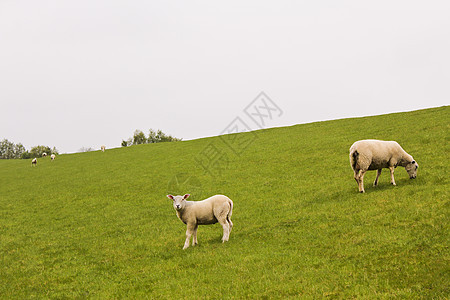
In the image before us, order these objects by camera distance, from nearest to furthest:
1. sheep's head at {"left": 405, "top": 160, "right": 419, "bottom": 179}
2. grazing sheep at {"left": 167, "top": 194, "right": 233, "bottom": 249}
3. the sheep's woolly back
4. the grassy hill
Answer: the grassy hill
grazing sheep at {"left": 167, "top": 194, "right": 233, "bottom": 249}
the sheep's woolly back
sheep's head at {"left": 405, "top": 160, "right": 419, "bottom": 179}

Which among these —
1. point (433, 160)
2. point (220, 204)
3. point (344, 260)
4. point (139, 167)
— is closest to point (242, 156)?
point (139, 167)

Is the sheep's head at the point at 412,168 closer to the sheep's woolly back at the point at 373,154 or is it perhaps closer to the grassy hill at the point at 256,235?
the grassy hill at the point at 256,235

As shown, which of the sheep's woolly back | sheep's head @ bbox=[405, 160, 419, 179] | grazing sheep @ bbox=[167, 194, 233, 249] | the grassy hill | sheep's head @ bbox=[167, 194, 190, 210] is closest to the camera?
the grassy hill

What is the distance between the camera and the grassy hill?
938 cm

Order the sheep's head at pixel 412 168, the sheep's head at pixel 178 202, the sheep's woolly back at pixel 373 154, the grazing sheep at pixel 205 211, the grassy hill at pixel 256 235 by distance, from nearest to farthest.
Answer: the grassy hill at pixel 256 235 → the sheep's head at pixel 178 202 → the grazing sheep at pixel 205 211 → the sheep's woolly back at pixel 373 154 → the sheep's head at pixel 412 168

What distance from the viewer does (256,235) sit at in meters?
14.3

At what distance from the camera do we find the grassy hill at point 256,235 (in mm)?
9383

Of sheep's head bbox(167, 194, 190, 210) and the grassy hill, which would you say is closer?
the grassy hill

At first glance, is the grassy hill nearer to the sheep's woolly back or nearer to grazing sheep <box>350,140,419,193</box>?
grazing sheep <box>350,140,419,193</box>

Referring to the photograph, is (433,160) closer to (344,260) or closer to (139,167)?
(344,260)

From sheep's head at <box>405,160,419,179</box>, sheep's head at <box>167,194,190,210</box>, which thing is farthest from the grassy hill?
sheep's head at <box>167,194,190,210</box>

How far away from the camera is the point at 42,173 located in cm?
4800

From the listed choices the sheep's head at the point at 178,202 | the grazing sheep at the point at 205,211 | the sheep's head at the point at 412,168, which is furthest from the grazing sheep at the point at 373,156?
the sheep's head at the point at 178,202

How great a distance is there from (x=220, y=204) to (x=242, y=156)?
82.1 ft
